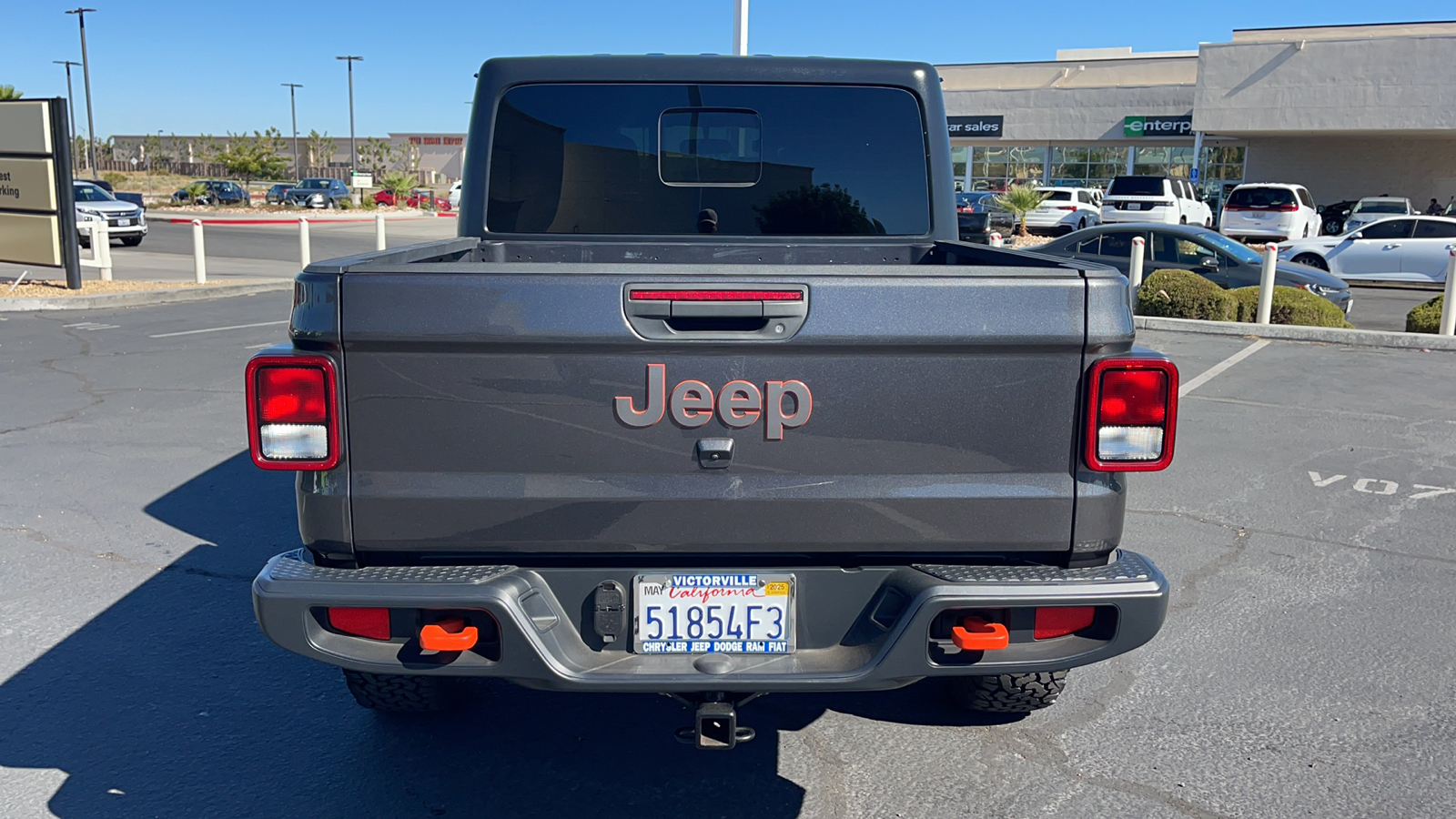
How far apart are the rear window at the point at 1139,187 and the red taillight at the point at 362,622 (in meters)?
30.3

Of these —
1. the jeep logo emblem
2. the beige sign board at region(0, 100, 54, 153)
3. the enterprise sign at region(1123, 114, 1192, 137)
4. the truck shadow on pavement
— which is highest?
the enterprise sign at region(1123, 114, 1192, 137)

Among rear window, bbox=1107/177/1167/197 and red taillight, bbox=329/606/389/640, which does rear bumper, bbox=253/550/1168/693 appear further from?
rear window, bbox=1107/177/1167/197

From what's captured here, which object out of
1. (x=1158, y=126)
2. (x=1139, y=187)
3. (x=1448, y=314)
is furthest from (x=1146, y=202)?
(x=1158, y=126)

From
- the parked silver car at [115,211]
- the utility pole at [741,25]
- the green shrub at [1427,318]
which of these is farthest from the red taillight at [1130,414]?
the parked silver car at [115,211]

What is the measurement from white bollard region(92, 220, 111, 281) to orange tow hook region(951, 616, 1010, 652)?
679 inches

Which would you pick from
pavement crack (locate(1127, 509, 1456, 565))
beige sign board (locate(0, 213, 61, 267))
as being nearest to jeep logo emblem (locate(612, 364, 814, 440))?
pavement crack (locate(1127, 509, 1456, 565))

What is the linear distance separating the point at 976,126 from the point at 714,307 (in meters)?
49.7

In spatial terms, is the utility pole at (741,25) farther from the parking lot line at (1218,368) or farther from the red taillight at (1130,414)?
the red taillight at (1130,414)

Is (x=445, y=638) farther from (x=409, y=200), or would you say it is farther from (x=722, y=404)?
(x=409, y=200)

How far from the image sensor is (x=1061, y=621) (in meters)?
2.79

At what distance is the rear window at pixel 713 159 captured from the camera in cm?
410

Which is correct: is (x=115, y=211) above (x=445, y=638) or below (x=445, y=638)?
above

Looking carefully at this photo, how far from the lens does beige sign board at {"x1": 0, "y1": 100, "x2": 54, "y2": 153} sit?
14.5 meters

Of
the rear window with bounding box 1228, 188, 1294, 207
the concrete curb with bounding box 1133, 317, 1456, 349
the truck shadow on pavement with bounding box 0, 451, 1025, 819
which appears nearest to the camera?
the truck shadow on pavement with bounding box 0, 451, 1025, 819
